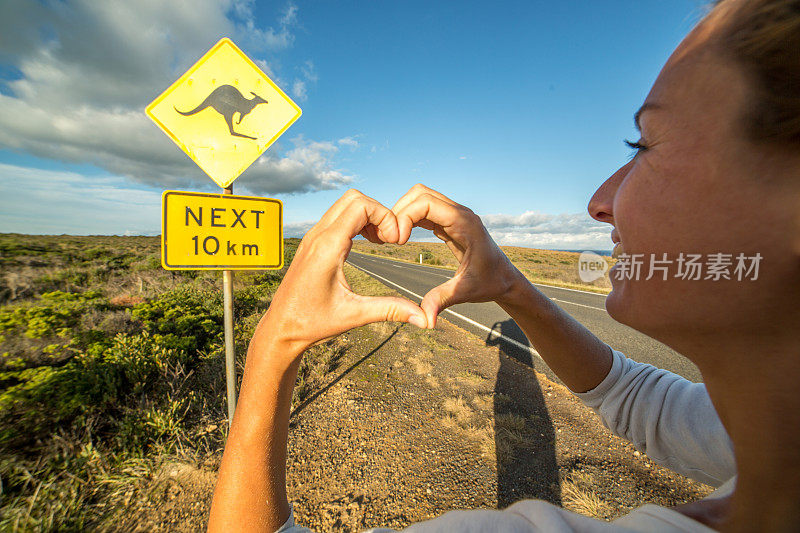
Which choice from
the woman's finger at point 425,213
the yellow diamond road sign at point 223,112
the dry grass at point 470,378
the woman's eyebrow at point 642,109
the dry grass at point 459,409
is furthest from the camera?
the dry grass at point 470,378

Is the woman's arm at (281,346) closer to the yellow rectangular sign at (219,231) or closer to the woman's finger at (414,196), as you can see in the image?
the woman's finger at (414,196)

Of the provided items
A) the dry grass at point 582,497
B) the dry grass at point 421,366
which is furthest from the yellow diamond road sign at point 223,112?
the dry grass at point 582,497

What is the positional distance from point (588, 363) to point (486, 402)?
2.40 meters

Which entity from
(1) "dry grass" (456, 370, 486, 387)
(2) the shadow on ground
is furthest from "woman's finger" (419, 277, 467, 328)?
(1) "dry grass" (456, 370, 486, 387)

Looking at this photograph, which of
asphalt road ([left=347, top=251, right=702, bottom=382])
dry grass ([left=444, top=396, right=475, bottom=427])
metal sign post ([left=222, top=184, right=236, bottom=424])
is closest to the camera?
metal sign post ([left=222, top=184, right=236, bottom=424])

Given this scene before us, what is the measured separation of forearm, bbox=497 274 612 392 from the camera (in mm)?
1174

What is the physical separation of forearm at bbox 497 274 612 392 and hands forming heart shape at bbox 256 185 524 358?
0.38 m

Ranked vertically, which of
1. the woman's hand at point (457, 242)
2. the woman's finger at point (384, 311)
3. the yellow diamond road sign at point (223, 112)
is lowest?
the woman's finger at point (384, 311)

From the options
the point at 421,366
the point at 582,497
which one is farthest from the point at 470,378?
the point at 582,497

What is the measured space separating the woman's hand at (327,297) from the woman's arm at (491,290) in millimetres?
107

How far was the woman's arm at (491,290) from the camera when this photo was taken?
892 millimetres

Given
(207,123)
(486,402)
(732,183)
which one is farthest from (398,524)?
(207,123)

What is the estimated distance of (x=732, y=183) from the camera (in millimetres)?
564

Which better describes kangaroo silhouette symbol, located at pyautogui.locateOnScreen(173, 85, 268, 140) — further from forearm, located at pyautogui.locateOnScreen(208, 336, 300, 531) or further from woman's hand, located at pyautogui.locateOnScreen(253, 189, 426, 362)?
forearm, located at pyautogui.locateOnScreen(208, 336, 300, 531)
